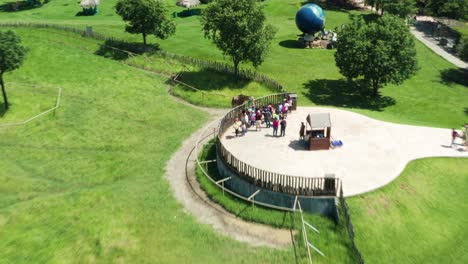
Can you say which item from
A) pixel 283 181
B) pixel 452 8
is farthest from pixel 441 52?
pixel 283 181

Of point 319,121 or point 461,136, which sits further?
point 461,136

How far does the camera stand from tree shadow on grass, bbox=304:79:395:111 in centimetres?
5488

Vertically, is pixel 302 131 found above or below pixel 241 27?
below

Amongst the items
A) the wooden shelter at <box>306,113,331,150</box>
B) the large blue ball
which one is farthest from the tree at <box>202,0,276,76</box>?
the wooden shelter at <box>306,113,331,150</box>

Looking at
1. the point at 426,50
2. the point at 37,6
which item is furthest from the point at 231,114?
the point at 37,6

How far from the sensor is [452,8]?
297 ft

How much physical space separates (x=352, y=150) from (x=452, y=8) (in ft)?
233

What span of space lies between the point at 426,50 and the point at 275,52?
2733cm

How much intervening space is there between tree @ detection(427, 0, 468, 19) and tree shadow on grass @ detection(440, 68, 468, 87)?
2951cm

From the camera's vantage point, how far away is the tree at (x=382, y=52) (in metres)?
52.7

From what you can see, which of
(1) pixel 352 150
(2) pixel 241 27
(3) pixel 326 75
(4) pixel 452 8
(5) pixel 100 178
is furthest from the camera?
(4) pixel 452 8

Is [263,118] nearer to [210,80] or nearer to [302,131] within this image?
[302,131]

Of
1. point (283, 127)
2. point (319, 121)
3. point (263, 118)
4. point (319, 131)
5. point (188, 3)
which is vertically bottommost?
point (263, 118)

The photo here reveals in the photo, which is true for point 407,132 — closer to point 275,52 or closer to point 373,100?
point 373,100
